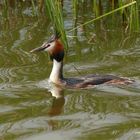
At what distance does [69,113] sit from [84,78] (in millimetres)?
1290

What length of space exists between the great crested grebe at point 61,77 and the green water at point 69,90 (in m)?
0.11

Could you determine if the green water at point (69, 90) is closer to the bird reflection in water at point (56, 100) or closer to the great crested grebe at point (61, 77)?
the bird reflection in water at point (56, 100)

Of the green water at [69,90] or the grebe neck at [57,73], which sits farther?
the grebe neck at [57,73]

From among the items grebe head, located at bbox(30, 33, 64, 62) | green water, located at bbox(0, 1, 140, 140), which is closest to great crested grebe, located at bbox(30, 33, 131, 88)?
grebe head, located at bbox(30, 33, 64, 62)

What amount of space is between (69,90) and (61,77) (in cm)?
29

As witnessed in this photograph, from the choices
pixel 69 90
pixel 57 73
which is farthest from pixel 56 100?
pixel 57 73

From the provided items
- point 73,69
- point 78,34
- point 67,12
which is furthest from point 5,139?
point 67,12

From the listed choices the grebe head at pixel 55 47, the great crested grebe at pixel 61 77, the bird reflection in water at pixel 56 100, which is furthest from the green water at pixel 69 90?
the grebe head at pixel 55 47

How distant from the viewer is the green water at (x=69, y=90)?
6477 mm

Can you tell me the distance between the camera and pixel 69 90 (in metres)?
8.35

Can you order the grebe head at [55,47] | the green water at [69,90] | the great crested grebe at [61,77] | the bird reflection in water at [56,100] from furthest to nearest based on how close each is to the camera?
the grebe head at [55,47] < the great crested grebe at [61,77] < the bird reflection in water at [56,100] < the green water at [69,90]

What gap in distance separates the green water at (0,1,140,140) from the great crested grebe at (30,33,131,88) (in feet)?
0.36

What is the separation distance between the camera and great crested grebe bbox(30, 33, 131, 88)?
27.1ft

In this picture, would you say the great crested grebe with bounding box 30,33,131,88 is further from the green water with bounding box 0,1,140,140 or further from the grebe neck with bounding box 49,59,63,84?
the green water with bounding box 0,1,140,140
